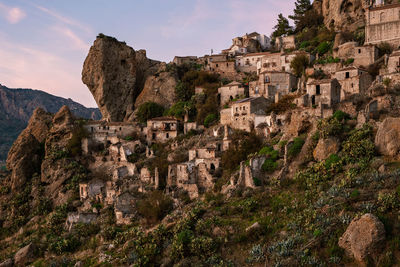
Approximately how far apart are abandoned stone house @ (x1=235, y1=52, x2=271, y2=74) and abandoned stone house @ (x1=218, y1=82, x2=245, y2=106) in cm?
1006

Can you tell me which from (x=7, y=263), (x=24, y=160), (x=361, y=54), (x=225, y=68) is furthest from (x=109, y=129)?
(x=361, y=54)

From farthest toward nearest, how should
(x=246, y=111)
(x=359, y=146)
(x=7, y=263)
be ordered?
(x=246, y=111), (x=7, y=263), (x=359, y=146)

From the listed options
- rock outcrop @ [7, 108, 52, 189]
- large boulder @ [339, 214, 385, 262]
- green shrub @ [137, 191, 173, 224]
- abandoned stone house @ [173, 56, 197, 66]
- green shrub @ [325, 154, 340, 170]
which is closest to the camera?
large boulder @ [339, 214, 385, 262]

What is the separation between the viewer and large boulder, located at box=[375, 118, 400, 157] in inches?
1029

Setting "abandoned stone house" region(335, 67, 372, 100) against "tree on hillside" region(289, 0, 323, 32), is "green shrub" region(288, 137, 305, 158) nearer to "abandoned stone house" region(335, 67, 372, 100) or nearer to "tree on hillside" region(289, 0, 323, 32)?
"abandoned stone house" region(335, 67, 372, 100)

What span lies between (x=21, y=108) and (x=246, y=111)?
139 metres

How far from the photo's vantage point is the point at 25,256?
1375 inches

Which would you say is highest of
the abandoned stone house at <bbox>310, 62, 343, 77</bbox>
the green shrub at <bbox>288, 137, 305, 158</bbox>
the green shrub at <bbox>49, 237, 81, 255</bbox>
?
the abandoned stone house at <bbox>310, 62, 343, 77</bbox>

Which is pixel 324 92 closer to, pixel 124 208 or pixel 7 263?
pixel 124 208

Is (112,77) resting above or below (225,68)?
below

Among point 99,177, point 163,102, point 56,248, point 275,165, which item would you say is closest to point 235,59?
point 163,102

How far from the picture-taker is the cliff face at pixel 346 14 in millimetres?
58406

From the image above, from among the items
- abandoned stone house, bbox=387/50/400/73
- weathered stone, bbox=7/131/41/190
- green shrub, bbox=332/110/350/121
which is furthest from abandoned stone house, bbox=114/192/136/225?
abandoned stone house, bbox=387/50/400/73

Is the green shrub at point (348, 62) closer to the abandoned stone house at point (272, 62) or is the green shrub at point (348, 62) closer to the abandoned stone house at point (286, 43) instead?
the abandoned stone house at point (272, 62)
